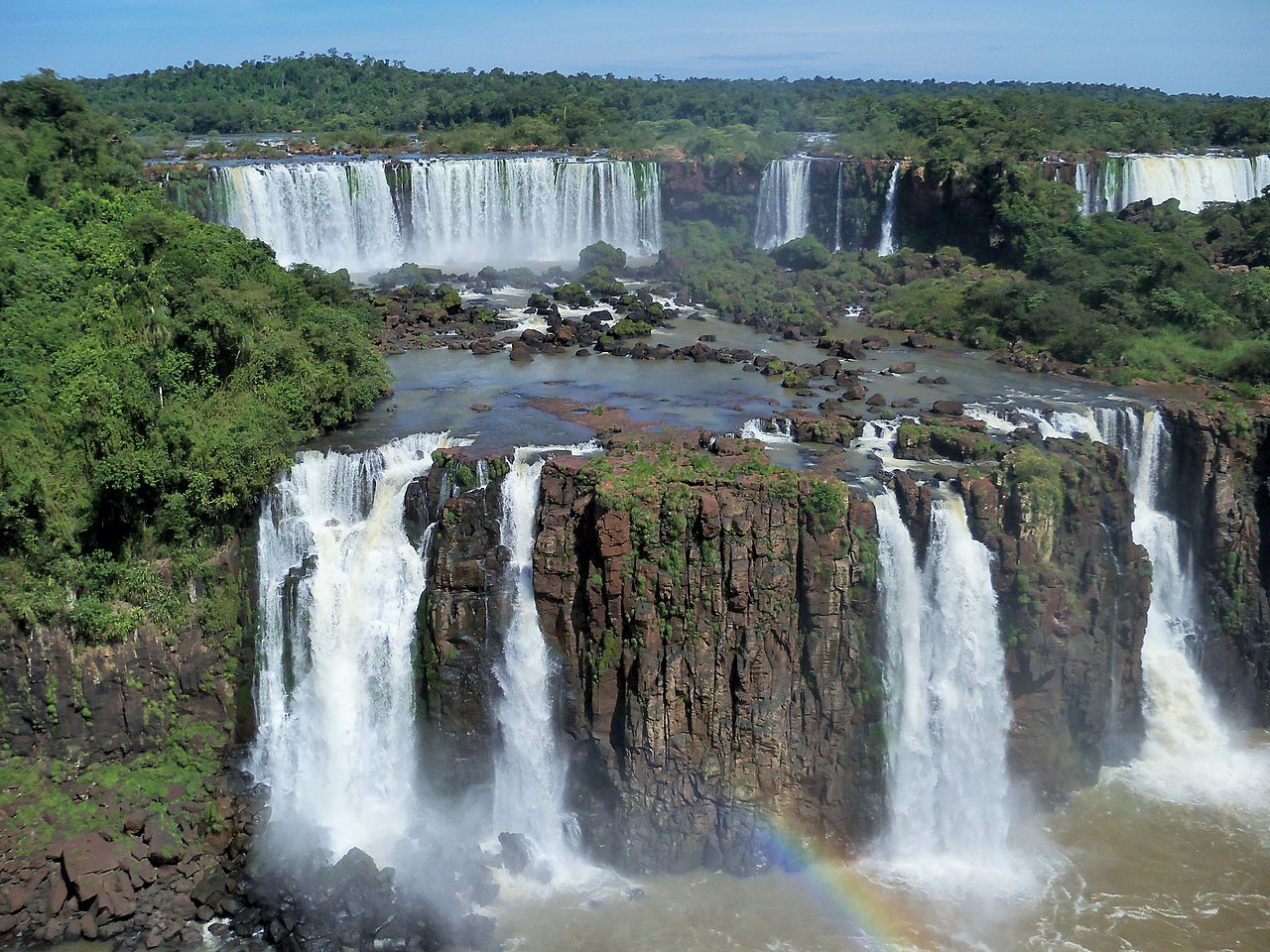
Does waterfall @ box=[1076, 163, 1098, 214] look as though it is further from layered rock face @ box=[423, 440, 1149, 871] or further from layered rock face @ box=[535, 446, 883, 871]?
layered rock face @ box=[535, 446, 883, 871]

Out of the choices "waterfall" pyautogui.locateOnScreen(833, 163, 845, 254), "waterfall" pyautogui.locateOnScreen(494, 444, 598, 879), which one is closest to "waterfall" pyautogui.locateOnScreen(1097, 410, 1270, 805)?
"waterfall" pyautogui.locateOnScreen(494, 444, 598, 879)

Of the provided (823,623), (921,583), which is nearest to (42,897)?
(823,623)

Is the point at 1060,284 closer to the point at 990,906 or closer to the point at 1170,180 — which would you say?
the point at 1170,180

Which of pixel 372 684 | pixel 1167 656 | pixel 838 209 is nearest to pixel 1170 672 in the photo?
pixel 1167 656

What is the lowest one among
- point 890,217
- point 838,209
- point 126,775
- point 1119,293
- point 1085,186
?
point 126,775

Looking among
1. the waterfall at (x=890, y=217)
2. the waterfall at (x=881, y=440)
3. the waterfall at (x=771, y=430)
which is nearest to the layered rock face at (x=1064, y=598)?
the waterfall at (x=881, y=440)

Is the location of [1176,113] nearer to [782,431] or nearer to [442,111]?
[442,111]
